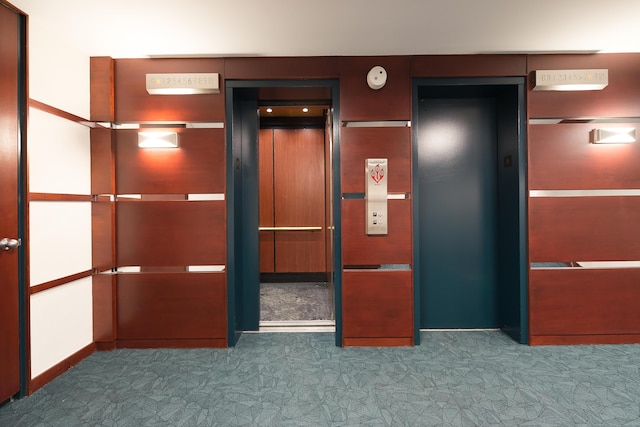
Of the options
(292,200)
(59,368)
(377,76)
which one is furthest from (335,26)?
(59,368)

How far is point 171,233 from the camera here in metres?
3.46

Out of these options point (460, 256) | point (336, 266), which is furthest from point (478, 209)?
point (336, 266)

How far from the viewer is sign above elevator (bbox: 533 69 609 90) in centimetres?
330

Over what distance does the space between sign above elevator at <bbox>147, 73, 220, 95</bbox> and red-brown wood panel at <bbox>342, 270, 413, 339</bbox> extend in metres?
2.37

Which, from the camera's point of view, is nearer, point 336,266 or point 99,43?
point 99,43

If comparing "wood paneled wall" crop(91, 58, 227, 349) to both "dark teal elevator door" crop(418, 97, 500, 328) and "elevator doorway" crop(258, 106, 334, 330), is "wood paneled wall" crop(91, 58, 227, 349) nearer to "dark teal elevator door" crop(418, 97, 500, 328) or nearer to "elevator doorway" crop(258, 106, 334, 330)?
"dark teal elevator door" crop(418, 97, 500, 328)

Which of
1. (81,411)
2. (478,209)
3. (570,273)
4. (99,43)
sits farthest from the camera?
(478,209)

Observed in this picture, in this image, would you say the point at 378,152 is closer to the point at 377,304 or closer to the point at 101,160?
the point at 377,304

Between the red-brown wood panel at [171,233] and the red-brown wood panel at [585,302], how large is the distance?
333cm

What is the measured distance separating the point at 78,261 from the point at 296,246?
11.6 feet

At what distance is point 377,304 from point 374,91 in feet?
7.22

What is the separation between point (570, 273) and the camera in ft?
11.3

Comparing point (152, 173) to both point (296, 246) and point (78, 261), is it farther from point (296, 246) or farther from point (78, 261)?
point (296, 246)

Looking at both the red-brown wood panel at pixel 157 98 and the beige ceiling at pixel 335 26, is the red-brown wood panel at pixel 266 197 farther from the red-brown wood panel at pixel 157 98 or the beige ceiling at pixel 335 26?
the beige ceiling at pixel 335 26
